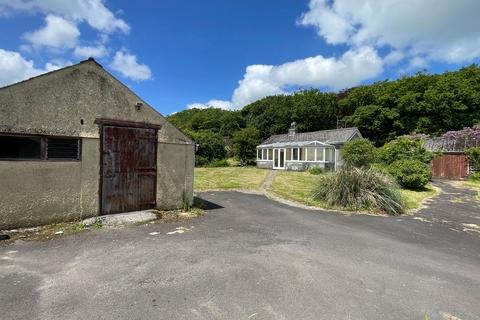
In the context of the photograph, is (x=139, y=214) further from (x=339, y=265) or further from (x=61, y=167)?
(x=339, y=265)

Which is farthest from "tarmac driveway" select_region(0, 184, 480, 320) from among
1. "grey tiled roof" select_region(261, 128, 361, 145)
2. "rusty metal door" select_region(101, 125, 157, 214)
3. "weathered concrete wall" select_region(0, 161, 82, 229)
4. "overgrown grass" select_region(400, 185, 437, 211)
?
"grey tiled roof" select_region(261, 128, 361, 145)

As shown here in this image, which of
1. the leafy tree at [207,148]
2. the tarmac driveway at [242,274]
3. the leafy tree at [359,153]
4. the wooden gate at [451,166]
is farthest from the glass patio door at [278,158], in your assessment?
the tarmac driveway at [242,274]

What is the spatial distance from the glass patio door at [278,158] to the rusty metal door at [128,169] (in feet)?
73.9

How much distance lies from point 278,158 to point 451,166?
16062 millimetres

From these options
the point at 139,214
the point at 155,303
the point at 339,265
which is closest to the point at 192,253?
the point at 155,303

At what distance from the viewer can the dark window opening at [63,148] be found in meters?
6.84

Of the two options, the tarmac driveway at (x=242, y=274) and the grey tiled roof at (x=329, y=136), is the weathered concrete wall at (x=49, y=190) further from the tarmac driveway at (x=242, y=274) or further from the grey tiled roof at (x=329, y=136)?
the grey tiled roof at (x=329, y=136)

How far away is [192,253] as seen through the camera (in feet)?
17.5

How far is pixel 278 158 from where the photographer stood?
30.4 metres

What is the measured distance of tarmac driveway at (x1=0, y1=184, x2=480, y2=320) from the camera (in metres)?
3.46

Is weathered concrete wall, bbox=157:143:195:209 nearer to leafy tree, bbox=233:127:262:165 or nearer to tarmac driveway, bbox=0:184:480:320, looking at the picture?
tarmac driveway, bbox=0:184:480:320

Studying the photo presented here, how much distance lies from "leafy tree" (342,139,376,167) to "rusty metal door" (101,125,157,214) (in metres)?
17.0

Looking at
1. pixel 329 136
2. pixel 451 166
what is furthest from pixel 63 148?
pixel 451 166

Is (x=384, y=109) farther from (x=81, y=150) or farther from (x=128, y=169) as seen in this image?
(x=81, y=150)
